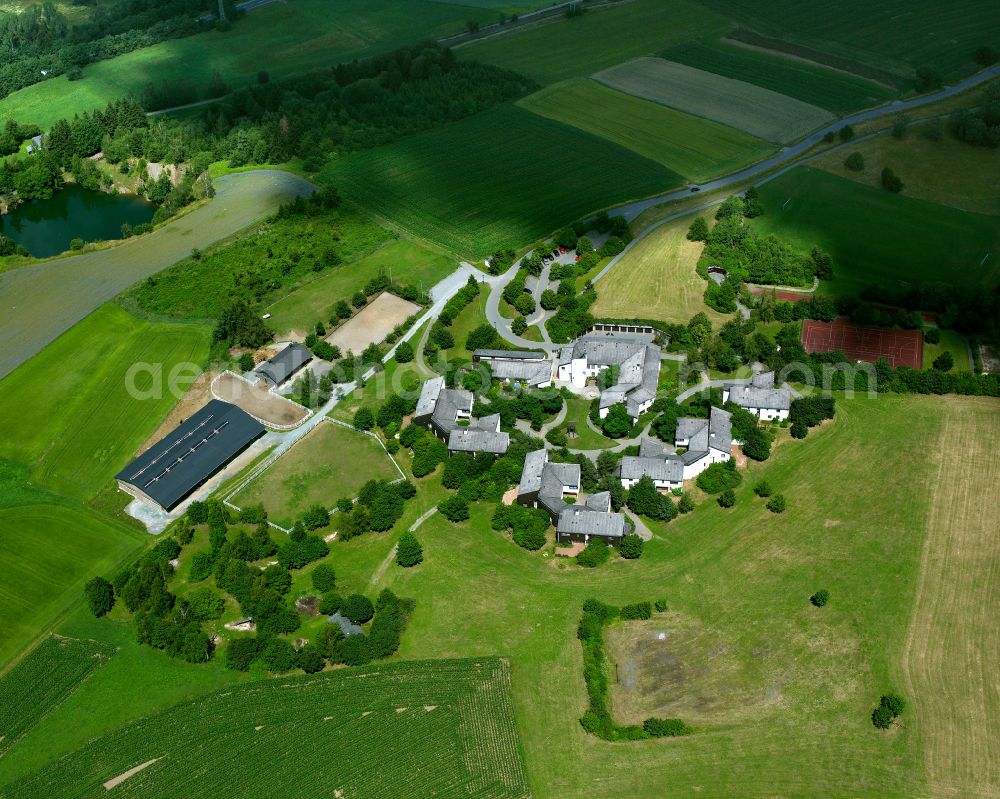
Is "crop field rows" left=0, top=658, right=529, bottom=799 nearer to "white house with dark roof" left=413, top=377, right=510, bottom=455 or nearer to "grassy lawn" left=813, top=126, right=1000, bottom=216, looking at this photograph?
"white house with dark roof" left=413, top=377, right=510, bottom=455

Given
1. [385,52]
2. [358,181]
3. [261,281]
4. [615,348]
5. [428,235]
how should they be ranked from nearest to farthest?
[615,348]
[261,281]
[428,235]
[358,181]
[385,52]

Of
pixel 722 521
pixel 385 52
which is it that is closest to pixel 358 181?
pixel 385 52

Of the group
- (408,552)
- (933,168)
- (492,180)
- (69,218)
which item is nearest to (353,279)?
(492,180)

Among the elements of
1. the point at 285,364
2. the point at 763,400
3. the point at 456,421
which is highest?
the point at 285,364

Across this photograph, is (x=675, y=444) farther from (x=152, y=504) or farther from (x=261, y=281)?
(x=261, y=281)

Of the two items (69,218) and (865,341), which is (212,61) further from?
(865,341)

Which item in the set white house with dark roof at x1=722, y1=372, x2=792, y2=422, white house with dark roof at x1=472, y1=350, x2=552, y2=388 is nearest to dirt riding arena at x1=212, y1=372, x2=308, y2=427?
white house with dark roof at x1=472, y1=350, x2=552, y2=388
